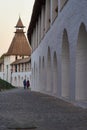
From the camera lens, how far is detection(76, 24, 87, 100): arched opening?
1502 centimetres

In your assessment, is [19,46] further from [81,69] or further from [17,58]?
[81,69]

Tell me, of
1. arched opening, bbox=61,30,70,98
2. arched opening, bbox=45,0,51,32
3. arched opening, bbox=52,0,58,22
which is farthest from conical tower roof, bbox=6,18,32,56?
arched opening, bbox=61,30,70,98

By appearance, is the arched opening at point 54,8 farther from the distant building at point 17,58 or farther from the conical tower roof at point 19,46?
the conical tower roof at point 19,46

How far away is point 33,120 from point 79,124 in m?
1.34

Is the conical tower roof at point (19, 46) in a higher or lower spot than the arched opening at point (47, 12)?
higher

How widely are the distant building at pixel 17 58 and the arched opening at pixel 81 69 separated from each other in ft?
227

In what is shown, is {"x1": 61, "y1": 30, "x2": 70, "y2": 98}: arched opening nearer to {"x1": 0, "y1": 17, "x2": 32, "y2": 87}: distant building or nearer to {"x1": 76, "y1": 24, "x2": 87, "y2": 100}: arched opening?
{"x1": 76, "y1": 24, "x2": 87, "y2": 100}: arched opening

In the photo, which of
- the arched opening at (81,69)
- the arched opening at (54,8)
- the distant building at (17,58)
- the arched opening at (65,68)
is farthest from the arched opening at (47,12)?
the distant building at (17,58)

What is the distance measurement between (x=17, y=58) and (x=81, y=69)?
267 ft

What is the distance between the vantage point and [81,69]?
15.2m

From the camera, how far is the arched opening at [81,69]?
15023 mm

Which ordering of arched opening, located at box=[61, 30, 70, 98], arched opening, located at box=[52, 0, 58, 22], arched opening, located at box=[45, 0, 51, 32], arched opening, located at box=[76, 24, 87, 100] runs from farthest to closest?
arched opening, located at box=[45, 0, 51, 32]
arched opening, located at box=[52, 0, 58, 22]
arched opening, located at box=[61, 30, 70, 98]
arched opening, located at box=[76, 24, 87, 100]

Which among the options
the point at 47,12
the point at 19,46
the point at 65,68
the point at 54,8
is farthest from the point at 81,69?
the point at 19,46

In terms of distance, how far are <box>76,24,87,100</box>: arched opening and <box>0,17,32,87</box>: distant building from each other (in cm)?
6918
